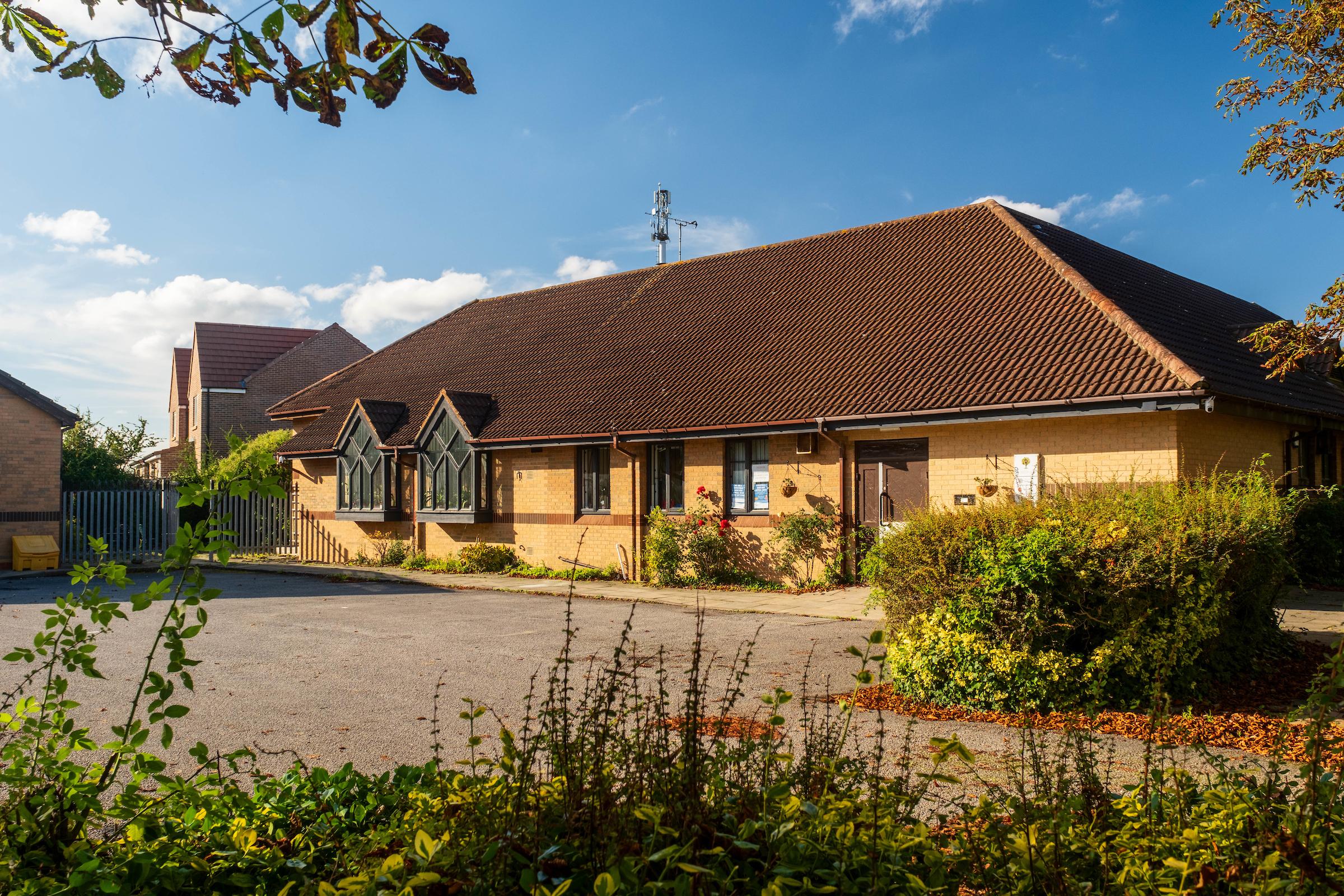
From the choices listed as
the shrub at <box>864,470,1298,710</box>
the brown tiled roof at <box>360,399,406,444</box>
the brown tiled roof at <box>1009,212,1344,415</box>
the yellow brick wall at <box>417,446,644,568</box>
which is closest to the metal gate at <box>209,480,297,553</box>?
the brown tiled roof at <box>360,399,406,444</box>

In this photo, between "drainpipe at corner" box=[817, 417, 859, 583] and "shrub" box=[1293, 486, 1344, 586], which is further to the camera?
"drainpipe at corner" box=[817, 417, 859, 583]

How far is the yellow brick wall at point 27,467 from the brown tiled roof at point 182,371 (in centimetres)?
2451

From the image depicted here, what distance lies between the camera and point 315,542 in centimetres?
2773

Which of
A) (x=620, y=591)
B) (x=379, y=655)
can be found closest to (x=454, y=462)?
(x=620, y=591)

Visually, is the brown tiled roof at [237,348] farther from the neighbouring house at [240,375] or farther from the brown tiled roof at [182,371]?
the brown tiled roof at [182,371]

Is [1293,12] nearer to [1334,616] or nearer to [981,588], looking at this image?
[1334,616]

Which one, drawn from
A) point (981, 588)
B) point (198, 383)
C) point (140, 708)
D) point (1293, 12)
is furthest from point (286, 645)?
point (198, 383)

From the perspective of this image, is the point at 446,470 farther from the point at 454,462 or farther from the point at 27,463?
the point at 27,463

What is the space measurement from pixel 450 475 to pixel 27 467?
11077 mm

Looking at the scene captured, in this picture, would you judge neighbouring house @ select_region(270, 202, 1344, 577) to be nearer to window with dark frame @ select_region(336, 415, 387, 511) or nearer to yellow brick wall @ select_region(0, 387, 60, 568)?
window with dark frame @ select_region(336, 415, 387, 511)

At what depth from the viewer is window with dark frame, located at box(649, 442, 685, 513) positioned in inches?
782

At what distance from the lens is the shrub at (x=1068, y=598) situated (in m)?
7.54

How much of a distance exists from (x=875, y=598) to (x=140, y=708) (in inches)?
251

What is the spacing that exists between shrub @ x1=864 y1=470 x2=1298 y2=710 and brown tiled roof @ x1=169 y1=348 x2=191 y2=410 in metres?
47.9
